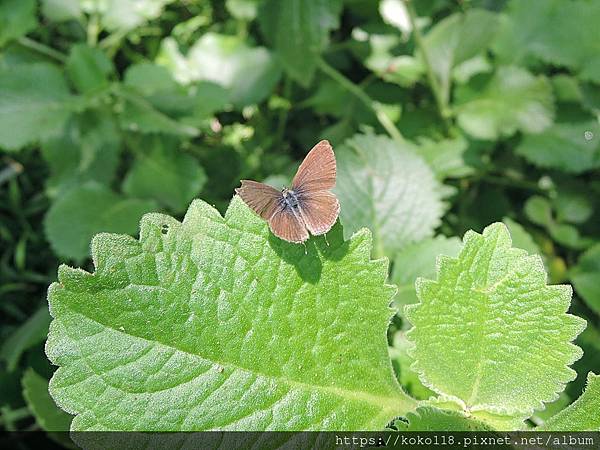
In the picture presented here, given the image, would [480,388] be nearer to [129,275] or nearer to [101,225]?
[129,275]

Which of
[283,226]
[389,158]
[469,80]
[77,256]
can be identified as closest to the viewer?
[283,226]

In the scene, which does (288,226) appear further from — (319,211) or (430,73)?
(430,73)

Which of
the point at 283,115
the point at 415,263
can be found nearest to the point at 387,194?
the point at 415,263

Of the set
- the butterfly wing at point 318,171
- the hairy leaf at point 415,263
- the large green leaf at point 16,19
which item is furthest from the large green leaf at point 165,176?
the butterfly wing at point 318,171

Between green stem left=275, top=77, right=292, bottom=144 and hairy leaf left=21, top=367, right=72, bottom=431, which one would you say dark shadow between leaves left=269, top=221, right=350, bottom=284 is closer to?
hairy leaf left=21, top=367, right=72, bottom=431

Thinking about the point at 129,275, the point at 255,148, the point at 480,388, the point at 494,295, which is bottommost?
the point at 255,148

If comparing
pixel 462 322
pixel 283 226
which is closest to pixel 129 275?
pixel 283 226
